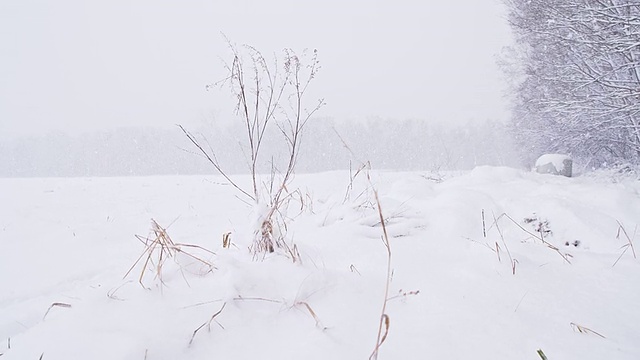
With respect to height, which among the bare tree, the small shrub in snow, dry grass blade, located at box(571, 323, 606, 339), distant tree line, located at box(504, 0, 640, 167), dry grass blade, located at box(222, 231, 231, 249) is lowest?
dry grass blade, located at box(571, 323, 606, 339)

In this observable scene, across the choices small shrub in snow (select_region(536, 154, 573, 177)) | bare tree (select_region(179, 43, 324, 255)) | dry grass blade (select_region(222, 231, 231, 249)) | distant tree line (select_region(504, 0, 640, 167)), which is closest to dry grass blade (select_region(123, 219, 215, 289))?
dry grass blade (select_region(222, 231, 231, 249))

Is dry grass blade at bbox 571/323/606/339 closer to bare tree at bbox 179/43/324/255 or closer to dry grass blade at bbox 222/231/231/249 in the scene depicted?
bare tree at bbox 179/43/324/255

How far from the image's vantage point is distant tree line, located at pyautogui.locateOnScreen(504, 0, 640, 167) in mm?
5816

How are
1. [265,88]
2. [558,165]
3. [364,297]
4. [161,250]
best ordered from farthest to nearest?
[558,165] → [265,88] → [161,250] → [364,297]

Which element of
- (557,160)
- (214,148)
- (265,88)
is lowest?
(557,160)

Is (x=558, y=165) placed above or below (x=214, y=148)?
below

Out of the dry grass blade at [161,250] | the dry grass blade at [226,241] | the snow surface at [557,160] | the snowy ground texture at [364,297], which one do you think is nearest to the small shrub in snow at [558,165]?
the snow surface at [557,160]

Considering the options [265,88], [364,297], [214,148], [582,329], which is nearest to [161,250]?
[364,297]

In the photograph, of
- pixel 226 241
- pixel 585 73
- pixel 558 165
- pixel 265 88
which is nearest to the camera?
pixel 226 241

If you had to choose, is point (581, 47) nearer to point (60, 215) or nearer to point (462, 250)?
point (462, 250)

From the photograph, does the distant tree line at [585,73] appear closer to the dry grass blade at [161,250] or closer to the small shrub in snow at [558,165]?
the small shrub in snow at [558,165]

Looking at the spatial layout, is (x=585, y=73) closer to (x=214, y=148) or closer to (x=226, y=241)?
(x=226, y=241)

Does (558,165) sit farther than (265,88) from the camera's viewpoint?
Yes

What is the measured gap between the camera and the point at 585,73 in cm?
595
